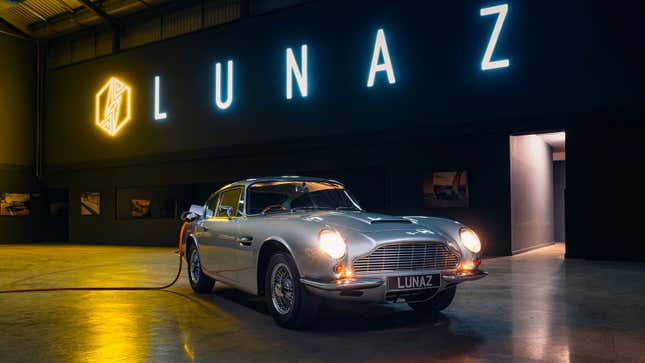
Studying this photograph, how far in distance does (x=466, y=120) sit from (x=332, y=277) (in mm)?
9085

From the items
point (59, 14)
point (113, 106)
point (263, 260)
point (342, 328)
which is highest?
point (59, 14)

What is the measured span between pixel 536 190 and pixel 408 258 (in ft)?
36.4

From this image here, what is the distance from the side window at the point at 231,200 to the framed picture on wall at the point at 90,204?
15.9m

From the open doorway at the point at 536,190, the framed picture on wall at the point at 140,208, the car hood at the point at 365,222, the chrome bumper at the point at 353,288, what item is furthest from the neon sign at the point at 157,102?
the chrome bumper at the point at 353,288

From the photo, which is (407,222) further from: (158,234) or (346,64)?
(158,234)

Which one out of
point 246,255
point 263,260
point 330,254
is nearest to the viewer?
point 330,254

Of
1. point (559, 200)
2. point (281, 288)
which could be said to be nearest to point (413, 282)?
point (281, 288)

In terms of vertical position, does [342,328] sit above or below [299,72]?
below

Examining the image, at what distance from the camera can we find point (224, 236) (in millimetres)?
6777

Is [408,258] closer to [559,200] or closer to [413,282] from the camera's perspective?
[413,282]

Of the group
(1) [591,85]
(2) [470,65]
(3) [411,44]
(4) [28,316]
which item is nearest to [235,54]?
(3) [411,44]

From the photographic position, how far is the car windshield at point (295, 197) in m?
6.66

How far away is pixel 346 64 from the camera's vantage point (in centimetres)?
1521

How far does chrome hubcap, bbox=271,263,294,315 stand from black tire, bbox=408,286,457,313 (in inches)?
53.7
